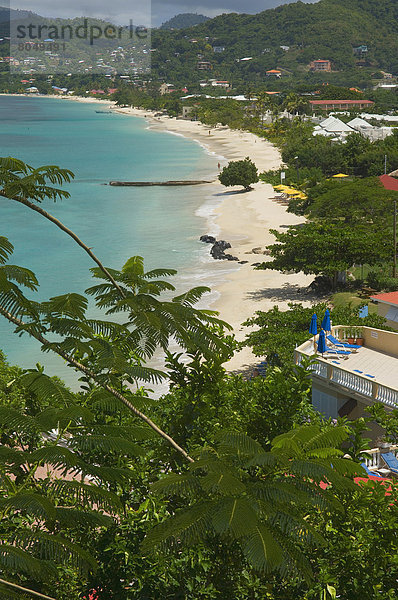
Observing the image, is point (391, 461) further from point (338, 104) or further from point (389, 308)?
point (338, 104)

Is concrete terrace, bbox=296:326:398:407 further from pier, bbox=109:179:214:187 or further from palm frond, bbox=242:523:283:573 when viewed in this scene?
pier, bbox=109:179:214:187

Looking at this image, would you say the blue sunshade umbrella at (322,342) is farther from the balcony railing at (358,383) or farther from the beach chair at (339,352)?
the balcony railing at (358,383)

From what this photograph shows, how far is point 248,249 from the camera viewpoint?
1843 inches

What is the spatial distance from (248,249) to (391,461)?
34.4 m

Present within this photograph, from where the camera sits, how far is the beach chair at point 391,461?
1297 cm

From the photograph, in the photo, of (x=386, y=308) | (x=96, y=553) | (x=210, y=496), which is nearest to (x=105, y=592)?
(x=96, y=553)

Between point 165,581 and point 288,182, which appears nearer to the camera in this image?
point 165,581

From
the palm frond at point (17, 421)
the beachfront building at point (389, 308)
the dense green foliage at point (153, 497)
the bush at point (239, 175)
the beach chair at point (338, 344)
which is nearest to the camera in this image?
the dense green foliage at point (153, 497)

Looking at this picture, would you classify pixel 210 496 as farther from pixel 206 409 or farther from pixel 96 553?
pixel 206 409

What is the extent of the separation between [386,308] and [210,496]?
16.9 m

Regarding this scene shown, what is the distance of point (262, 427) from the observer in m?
8.45

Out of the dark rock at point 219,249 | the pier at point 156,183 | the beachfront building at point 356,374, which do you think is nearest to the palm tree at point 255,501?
the beachfront building at point 356,374

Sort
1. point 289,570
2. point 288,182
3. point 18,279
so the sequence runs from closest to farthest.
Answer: point 289,570, point 18,279, point 288,182

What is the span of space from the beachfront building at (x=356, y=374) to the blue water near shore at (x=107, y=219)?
41.2ft
